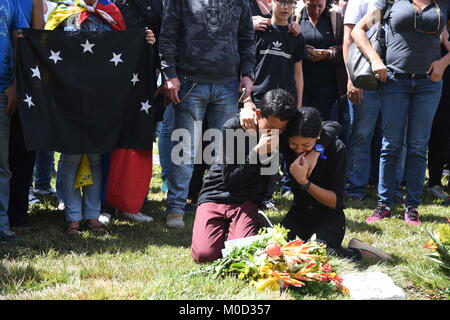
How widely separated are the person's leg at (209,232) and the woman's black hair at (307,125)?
0.92 m

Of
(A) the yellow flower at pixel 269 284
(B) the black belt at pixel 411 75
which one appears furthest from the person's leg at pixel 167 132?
(A) the yellow flower at pixel 269 284

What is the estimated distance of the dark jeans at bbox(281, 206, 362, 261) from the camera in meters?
4.16

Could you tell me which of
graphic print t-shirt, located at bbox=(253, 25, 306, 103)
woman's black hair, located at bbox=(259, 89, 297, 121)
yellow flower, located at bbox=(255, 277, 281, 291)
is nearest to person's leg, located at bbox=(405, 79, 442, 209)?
graphic print t-shirt, located at bbox=(253, 25, 306, 103)

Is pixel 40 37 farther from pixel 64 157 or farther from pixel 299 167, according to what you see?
pixel 299 167

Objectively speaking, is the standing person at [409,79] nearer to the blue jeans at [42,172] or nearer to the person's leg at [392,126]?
the person's leg at [392,126]

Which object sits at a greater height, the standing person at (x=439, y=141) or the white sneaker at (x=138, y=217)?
the standing person at (x=439, y=141)

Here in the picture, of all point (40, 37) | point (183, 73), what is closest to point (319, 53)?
point (183, 73)

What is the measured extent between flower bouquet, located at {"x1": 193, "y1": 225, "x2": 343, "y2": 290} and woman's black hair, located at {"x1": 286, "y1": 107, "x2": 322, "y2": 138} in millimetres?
699

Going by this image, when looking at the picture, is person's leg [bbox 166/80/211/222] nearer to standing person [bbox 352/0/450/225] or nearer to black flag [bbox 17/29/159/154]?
black flag [bbox 17/29/159/154]

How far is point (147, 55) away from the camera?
5180 millimetres

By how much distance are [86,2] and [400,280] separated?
11.1 feet

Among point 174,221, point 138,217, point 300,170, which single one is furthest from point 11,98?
point 300,170

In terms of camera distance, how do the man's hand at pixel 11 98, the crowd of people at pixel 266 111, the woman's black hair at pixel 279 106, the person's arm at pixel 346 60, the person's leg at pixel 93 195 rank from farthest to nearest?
the person's arm at pixel 346 60 → the person's leg at pixel 93 195 → the man's hand at pixel 11 98 → the crowd of people at pixel 266 111 → the woman's black hair at pixel 279 106

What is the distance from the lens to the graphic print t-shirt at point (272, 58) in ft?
18.9
